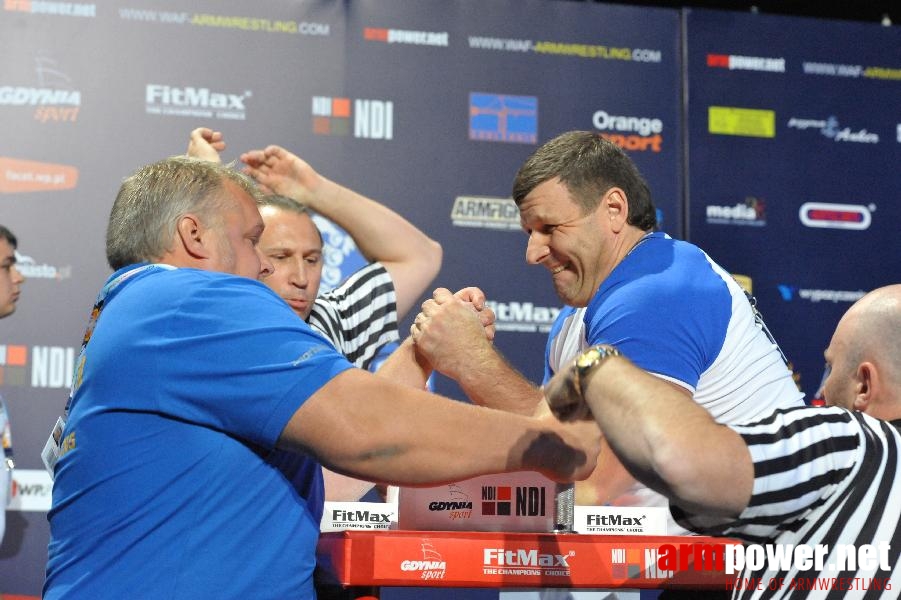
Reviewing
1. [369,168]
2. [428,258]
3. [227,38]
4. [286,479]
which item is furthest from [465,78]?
[286,479]

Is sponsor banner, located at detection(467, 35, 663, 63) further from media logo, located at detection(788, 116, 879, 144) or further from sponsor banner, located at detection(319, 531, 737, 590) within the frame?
sponsor banner, located at detection(319, 531, 737, 590)

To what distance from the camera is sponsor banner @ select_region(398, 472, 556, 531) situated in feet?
5.60

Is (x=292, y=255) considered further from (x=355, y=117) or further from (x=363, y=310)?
(x=355, y=117)

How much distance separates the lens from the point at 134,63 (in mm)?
4898

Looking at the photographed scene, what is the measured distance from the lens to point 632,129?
5301 mm

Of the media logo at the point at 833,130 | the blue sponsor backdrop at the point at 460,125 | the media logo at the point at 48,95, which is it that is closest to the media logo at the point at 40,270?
the blue sponsor backdrop at the point at 460,125

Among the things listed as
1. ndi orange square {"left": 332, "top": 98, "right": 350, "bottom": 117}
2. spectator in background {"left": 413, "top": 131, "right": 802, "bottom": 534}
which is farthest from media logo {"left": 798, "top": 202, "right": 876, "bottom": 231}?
spectator in background {"left": 413, "top": 131, "right": 802, "bottom": 534}

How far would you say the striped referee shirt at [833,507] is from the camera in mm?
1343

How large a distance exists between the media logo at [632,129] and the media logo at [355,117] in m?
1.05

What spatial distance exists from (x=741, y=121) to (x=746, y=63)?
311 mm

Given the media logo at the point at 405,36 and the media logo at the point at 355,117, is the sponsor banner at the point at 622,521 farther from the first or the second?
the media logo at the point at 405,36

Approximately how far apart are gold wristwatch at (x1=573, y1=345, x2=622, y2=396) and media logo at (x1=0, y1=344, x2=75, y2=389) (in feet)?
12.2

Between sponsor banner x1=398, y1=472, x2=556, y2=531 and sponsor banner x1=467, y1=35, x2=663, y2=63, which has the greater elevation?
sponsor banner x1=467, y1=35, x2=663, y2=63

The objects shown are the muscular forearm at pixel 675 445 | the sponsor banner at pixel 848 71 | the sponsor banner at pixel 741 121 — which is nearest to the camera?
the muscular forearm at pixel 675 445
